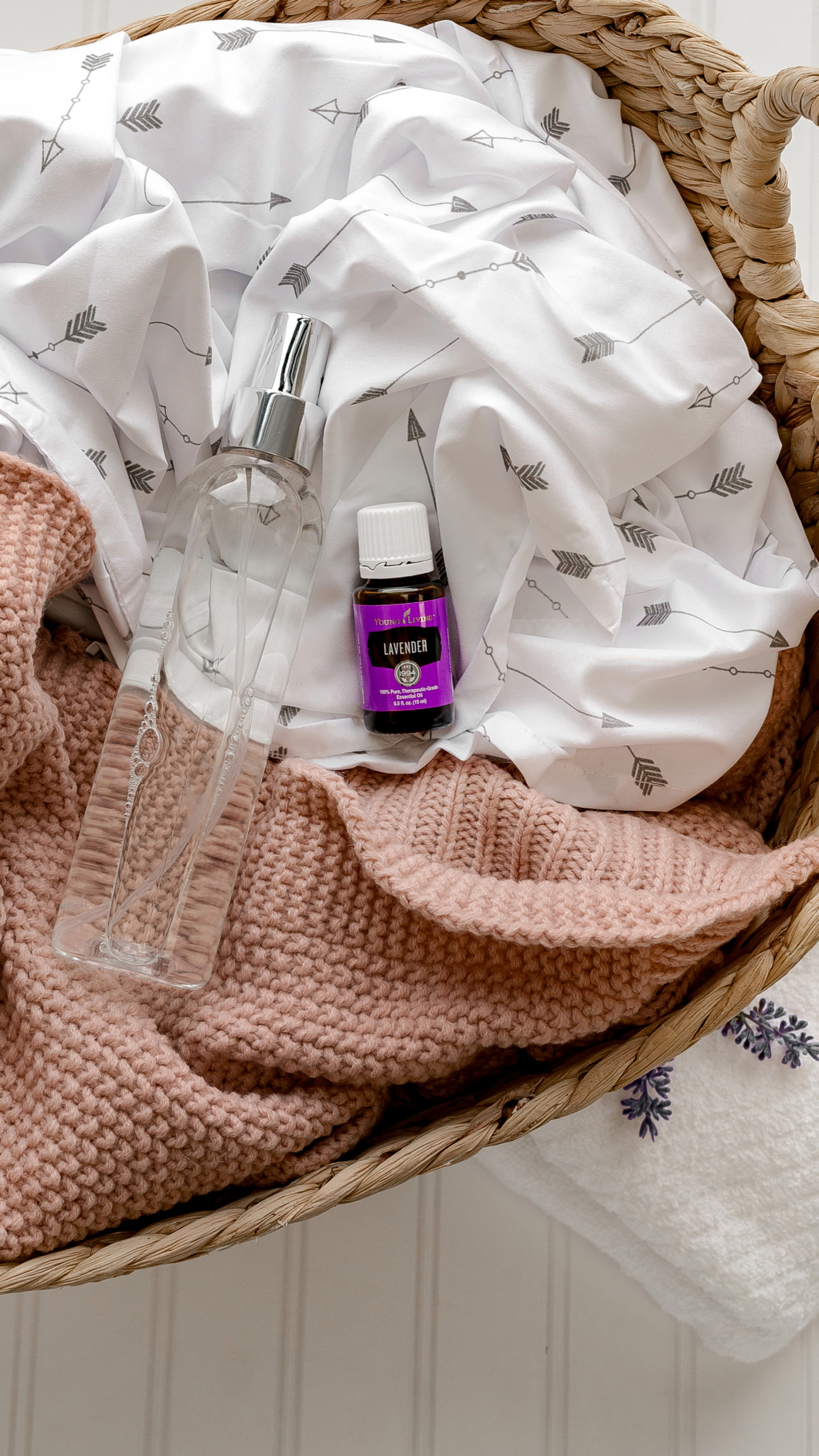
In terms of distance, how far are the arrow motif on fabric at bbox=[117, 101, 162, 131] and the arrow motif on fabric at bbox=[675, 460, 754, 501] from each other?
0.40 m

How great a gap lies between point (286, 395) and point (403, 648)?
0.52 feet

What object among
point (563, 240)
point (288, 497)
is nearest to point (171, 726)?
point (288, 497)

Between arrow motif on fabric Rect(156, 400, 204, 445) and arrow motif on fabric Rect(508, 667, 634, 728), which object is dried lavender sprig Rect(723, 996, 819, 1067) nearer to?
arrow motif on fabric Rect(508, 667, 634, 728)

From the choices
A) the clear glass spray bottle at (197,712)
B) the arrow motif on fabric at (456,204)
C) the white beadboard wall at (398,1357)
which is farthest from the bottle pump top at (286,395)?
the white beadboard wall at (398,1357)

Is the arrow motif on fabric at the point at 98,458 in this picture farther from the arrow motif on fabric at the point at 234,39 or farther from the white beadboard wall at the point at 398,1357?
the white beadboard wall at the point at 398,1357

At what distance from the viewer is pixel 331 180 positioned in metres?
0.66

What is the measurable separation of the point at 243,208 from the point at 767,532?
392 mm

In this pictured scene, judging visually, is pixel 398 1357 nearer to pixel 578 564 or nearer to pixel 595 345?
pixel 578 564

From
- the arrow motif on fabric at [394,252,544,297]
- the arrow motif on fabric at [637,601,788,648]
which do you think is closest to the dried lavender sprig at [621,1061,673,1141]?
the arrow motif on fabric at [637,601,788,648]

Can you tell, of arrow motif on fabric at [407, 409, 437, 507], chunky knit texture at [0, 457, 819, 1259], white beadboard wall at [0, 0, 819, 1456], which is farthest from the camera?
white beadboard wall at [0, 0, 819, 1456]

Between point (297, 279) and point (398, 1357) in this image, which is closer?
point (297, 279)

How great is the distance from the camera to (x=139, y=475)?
632mm

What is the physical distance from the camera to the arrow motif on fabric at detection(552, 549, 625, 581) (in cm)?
62

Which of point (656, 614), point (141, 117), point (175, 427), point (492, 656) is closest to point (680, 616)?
point (656, 614)
